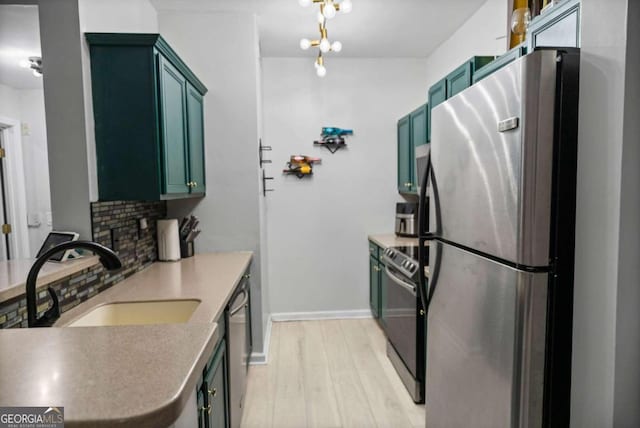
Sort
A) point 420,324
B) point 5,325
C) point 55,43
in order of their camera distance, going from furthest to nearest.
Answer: point 420,324
point 55,43
point 5,325

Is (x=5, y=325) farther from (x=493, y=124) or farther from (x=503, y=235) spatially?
(x=493, y=124)

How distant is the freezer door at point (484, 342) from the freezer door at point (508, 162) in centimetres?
9

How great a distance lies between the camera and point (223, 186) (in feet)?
9.41

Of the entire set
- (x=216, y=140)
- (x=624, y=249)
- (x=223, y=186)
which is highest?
(x=216, y=140)

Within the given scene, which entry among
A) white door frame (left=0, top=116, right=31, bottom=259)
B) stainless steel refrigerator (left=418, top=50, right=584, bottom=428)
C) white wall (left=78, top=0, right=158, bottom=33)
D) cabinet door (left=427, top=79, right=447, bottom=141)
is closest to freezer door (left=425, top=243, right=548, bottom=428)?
stainless steel refrigerator (left=418, top=50, right=584, bottom=428)

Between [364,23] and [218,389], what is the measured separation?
2918 millimetres

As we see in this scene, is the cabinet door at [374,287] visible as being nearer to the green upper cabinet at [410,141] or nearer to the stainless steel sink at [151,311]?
the green upper cabinet at [410,141]

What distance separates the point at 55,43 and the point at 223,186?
1405mm

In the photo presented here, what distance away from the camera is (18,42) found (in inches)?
77.5

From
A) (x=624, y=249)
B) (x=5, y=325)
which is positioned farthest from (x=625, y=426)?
(x=5, y=325)

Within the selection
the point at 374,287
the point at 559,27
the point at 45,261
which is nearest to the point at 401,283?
the point at 374,287

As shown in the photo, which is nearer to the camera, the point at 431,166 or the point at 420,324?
the point at 431,166

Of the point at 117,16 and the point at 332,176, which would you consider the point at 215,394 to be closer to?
the point at 117,16

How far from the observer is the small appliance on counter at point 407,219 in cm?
358
